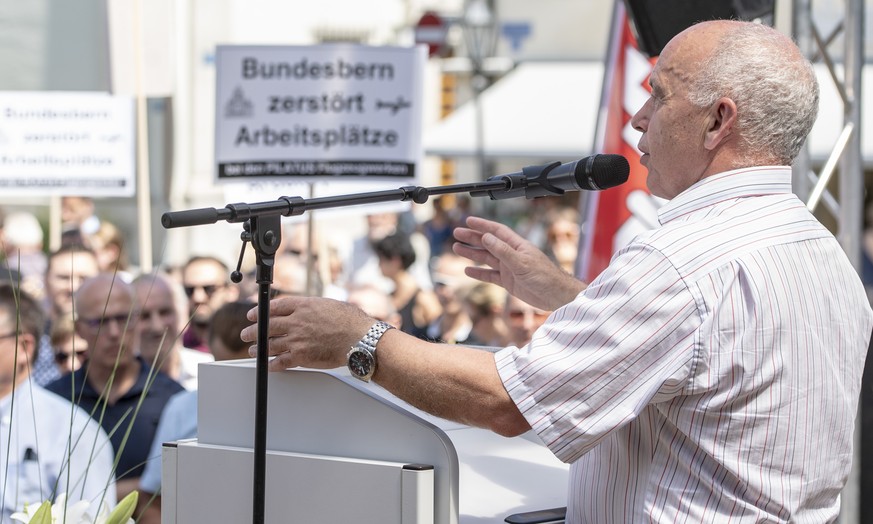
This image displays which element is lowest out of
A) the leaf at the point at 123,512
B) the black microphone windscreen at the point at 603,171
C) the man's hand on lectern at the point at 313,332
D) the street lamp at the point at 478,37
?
the leaf at the point at 123,512

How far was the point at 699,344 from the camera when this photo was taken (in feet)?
5.84

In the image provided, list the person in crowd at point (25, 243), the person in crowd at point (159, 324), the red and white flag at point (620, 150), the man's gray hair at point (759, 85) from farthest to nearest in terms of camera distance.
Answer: the person in crowd at point (25, 243) < the red and white flag at point (620, 150) < the person in crowd at point (159, 324) < the man's gray hair at point (759, 85)

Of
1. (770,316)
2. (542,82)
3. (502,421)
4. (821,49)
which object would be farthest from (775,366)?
(542,82)

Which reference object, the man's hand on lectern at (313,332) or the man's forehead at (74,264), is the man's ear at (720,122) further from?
the man's forehead at (74,264)

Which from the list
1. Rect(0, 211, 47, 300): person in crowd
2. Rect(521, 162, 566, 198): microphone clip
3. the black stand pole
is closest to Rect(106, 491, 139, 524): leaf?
the black stand pole

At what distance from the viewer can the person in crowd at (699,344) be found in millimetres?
1789

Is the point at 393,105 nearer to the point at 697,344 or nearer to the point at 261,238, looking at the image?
the point at 261,238

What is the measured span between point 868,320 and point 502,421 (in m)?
0.71

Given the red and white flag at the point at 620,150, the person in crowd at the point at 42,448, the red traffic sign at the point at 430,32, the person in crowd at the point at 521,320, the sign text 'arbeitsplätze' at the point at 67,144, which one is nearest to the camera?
the person in crowd at the point at 42,448

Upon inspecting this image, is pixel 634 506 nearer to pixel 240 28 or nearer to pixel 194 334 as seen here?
pixel 194 334

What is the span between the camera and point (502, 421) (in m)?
1.87

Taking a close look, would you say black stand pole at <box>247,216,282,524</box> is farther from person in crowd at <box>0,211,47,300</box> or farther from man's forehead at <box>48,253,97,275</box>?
person in crowd at <box>0,211,47,300</box>

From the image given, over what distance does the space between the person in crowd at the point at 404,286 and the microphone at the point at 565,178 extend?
497cm

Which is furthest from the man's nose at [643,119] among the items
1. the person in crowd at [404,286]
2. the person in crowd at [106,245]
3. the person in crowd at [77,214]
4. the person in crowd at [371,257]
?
the person in crowd at [77,214]
